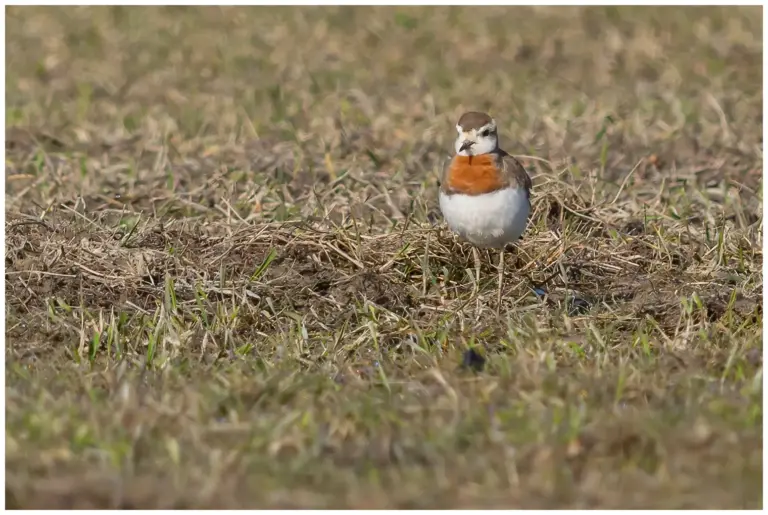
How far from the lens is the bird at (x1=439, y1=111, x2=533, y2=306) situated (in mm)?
5777

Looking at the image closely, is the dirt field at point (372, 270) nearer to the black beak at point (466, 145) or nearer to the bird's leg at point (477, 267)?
the bird's leg at point (477, 267)

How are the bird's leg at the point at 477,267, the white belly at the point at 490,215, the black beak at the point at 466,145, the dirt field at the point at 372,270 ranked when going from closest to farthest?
the dirt field at the point at 372,270 → the white belly at the point at 490,215 → the black beak at the point at 466,145 → the bird's leg at the point at 477,267

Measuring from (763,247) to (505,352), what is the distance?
5.55 ft

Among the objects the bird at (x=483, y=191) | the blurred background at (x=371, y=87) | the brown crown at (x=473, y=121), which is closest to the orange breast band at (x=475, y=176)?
the bird at (x=483, y=191)

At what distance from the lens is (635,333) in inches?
224

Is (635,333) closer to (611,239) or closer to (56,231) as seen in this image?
(611,239)

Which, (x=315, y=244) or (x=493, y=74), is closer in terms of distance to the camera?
(x=315, y=244)

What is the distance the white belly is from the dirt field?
32 centimetres

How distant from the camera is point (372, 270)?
6.23 meters

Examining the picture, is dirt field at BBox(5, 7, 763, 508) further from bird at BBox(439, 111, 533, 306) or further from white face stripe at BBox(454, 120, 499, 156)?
white face stripe at BBox(454, 120, 499, 156)

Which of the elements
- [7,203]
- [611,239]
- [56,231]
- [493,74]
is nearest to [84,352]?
[56,231]

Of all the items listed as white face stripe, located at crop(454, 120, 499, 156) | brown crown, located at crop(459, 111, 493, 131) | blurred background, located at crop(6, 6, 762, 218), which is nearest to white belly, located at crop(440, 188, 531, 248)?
white face stripe, located at crop(454, 120, 499, 156)

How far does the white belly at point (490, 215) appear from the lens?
18.9 ft

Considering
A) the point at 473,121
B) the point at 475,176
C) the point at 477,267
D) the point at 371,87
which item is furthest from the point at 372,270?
the point at 371,87
